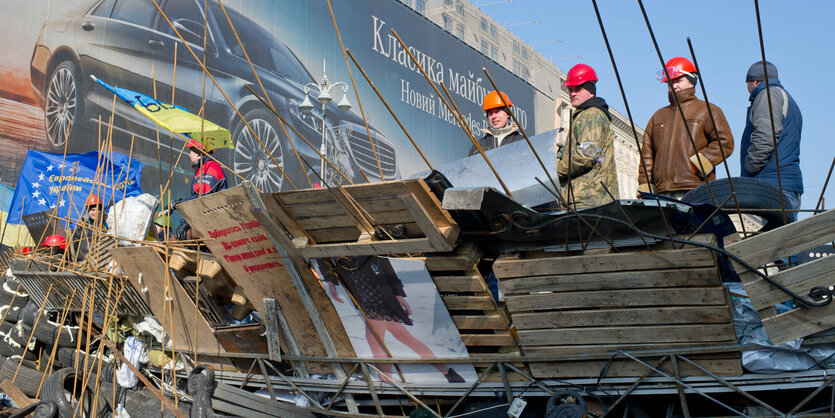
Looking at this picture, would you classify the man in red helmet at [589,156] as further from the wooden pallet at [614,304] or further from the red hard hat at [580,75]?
the wooden pallet at [614,304]

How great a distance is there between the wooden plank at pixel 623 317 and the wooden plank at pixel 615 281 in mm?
158

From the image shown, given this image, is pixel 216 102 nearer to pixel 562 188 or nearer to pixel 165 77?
pixel 165 77

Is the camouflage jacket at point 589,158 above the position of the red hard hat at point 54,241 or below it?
above

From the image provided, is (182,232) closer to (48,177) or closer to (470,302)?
(470,302)

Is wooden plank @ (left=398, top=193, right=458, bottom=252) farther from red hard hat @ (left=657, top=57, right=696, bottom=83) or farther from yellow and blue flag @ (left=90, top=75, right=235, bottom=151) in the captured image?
yellow and blue flag @ (left=90, top=75, right=235, bottom=151)

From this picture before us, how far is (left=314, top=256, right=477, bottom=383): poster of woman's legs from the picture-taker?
199 inches

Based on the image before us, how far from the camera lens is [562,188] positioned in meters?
5.06

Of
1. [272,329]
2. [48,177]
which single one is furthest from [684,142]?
[48,177]

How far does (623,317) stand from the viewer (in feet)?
14.6

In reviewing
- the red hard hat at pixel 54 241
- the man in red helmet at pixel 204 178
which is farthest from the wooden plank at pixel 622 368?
the red hard hat at pixel 54 241

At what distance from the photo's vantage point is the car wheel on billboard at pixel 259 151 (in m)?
19.7

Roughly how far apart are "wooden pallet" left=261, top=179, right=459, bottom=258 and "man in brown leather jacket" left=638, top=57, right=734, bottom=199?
5.83ft

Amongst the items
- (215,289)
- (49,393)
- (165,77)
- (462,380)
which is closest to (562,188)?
(462,380)

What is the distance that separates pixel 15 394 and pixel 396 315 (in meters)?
5.21
